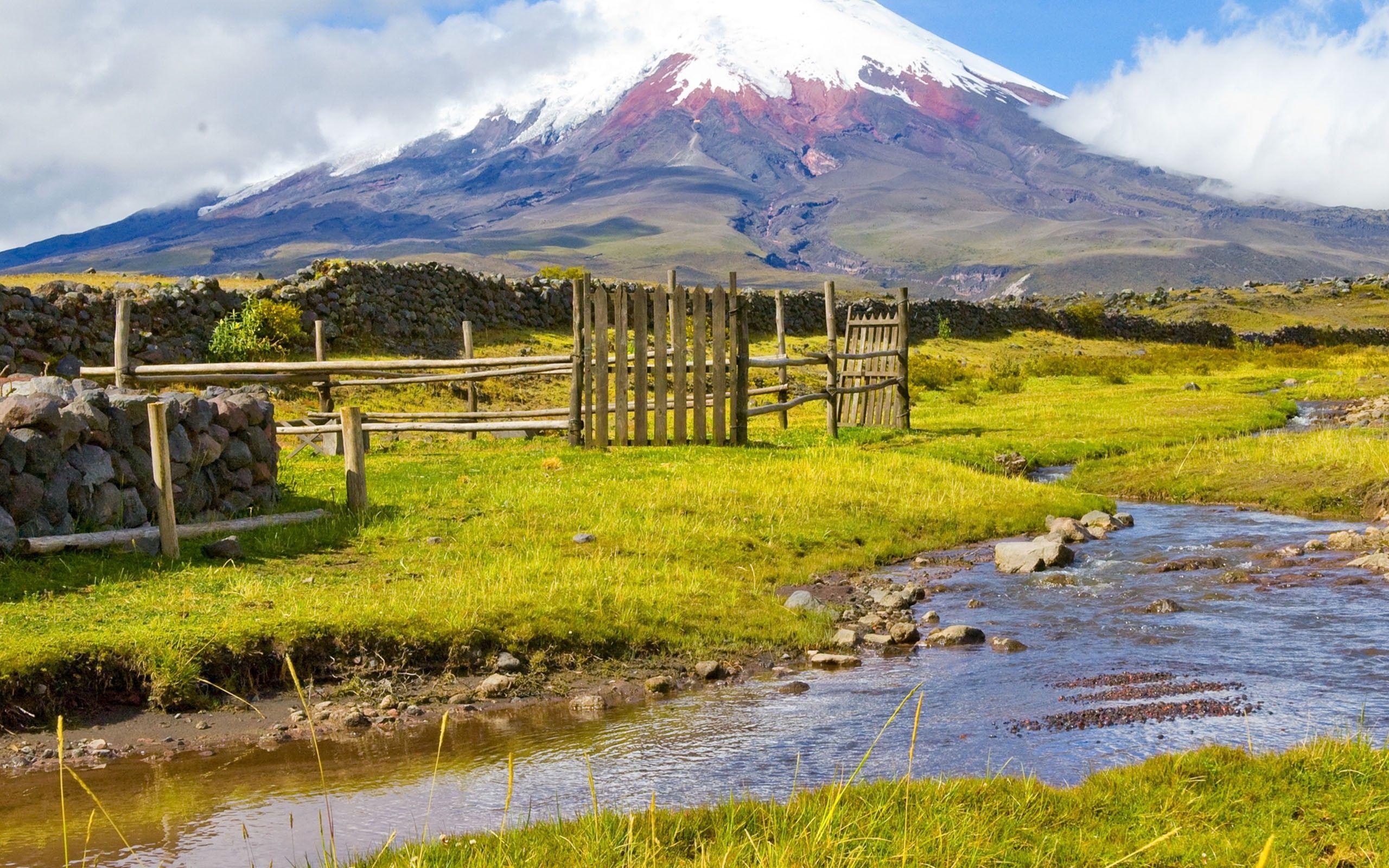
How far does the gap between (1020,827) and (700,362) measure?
14.0 metres

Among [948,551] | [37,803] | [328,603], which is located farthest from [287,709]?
[948,551]

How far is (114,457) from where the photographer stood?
11422 millimetres

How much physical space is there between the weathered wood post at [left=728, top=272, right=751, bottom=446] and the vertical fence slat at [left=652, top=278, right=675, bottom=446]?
1165 millimetres

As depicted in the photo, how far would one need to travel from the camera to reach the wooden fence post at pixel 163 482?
11.0m

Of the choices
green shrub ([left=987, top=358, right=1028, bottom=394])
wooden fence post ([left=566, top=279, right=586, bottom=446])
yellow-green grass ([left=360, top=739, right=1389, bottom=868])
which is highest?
wooden fence post ([left=566, top=279, right=586, bottom=446])

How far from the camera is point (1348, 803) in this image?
582cm

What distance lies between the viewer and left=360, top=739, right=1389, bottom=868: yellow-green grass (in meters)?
5.16

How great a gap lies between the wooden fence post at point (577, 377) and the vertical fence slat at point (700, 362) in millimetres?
1795

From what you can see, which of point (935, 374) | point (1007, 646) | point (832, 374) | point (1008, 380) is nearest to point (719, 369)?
point (832, 374)

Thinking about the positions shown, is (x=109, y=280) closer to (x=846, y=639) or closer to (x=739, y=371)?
(x=739, y=371)

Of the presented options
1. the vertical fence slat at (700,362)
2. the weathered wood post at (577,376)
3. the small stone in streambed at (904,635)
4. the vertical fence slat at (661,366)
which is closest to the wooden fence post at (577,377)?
the weathered wood post at (577,376)

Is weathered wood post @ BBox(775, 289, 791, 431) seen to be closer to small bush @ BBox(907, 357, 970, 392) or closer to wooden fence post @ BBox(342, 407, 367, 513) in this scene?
small bush @ BBox(907, 357, 970, 392)

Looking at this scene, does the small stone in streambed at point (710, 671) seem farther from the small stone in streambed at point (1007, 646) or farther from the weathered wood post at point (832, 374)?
the weathered wood post at point (832, 374)

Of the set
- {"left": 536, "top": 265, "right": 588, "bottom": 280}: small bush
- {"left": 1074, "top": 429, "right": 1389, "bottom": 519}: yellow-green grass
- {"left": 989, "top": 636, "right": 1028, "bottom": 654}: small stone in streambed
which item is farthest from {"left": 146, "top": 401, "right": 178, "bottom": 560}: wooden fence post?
{"left": 536, "top": 265, "right": 588, "bottom": 280}: small bush
